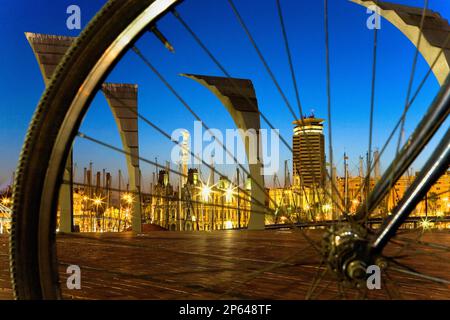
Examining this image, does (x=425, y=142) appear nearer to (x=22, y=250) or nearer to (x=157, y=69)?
(x=157, y=69)

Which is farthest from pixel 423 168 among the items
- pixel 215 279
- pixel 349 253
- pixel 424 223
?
pixel 215 279

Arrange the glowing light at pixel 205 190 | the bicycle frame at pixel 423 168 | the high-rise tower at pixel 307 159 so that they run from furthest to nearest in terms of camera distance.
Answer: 1. the glowing light at pixel 205 190
2. the high-rise tower at pixel 307 159
3. the bicycle frame at pixel 423 168

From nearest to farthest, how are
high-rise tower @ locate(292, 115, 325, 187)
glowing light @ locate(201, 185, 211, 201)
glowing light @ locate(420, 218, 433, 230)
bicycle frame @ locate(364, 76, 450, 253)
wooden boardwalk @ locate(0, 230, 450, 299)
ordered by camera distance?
bicycle frame @ locate(364, 76, 450, 253) < high-rise tower @ locate(292, 115, 325, 187) < glowing light @ locate(420, 218, 433, 230) < wooden boardwalk @ locate(0, 230, 450, 299) < glowing light @ locate(201, 185, 211, 201)

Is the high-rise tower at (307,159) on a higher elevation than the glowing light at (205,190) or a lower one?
higher

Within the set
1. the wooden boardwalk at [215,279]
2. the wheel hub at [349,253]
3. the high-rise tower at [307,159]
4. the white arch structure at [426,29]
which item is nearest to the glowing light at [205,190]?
the wooden boardwalk at [215,279]

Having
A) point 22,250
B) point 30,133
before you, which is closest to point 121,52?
point 30,133

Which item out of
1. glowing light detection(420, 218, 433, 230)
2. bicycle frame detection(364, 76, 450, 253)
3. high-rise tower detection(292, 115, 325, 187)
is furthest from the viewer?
glowing light detection(420, 218, 433, 230)

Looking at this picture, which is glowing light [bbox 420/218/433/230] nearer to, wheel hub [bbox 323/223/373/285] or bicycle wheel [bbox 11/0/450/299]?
wheel hub [bbox 323/223/373/285]

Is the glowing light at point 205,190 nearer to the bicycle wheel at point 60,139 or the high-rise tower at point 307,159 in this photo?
the high-rise tower at point 307,159

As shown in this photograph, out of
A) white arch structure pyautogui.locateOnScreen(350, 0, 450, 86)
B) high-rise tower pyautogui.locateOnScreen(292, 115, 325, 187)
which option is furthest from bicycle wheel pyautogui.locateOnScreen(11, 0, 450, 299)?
white arch structure pyautogui.locateOnScreen(350, 0, 450, 86)

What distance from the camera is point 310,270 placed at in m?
4.10

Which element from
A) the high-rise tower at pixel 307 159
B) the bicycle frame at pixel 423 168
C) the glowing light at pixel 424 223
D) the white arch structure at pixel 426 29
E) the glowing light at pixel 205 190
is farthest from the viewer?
the white arch structure at pixel 426 29

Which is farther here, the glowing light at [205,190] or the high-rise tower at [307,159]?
the glowing light at [205,190]

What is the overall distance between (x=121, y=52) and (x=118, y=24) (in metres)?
0.09
